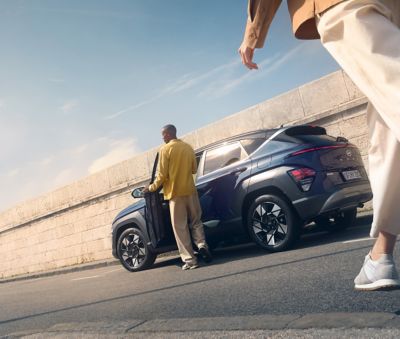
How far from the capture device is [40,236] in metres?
14.8

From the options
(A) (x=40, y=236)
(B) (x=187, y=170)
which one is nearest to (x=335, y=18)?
(B) (x=187, y=170)

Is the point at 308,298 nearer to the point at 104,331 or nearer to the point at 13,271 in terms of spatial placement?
the point at 104,331

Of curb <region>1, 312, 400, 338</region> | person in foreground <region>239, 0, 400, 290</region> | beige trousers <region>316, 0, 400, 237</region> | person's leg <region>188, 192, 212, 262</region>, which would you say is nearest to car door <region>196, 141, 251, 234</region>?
person's leg <region>188, 192, 212, 262</region>

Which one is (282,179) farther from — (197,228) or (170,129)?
(170,129)

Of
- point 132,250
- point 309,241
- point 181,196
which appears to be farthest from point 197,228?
point 132,250

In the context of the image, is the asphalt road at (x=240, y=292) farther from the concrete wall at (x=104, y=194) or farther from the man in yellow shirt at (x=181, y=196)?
the concrete wall at (x=104, y=194)

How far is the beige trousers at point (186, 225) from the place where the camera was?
6160mm

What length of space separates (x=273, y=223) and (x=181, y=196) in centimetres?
133

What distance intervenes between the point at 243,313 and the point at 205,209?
11.3 ft

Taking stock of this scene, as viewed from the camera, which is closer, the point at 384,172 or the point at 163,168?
the point at 384,172

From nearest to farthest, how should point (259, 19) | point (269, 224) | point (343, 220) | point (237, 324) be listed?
point (259, 19) → point (237, 324) → point (269, 224) → point (343, 220)

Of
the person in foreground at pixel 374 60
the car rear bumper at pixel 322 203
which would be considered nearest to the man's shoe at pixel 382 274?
the person in foreground at pixel 374 60

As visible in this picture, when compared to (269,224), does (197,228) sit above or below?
above

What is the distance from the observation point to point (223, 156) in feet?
21.4
